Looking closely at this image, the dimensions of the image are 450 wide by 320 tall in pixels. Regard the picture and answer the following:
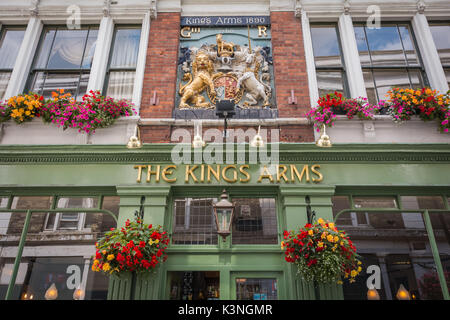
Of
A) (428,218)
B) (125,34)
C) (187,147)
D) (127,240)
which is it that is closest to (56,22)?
(125,34)

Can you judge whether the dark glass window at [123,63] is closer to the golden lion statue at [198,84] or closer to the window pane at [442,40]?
the golden lion statue at [198,84]

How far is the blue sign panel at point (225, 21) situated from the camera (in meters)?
7.69

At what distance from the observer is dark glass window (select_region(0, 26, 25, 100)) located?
23.8 ft

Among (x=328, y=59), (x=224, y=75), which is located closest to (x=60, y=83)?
(x=224, y=75)

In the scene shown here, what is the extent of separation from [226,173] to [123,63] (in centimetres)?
392

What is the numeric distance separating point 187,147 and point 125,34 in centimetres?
384

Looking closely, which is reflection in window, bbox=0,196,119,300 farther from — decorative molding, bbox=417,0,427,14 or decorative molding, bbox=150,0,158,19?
decorative molding, bbox=417,0,427,14

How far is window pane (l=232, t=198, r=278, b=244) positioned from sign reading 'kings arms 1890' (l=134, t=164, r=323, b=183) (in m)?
Result: 0.47

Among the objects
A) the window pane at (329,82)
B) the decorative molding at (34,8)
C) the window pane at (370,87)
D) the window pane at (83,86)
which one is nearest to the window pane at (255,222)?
the window pane at (329,82)

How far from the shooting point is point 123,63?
7.40 meters

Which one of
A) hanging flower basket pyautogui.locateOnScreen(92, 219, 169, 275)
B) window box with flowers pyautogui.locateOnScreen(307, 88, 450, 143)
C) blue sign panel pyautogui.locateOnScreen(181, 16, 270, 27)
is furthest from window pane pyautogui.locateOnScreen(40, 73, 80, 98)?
window box with flowers pyautogui.locateOnScreen(307, 88, 450, 143)

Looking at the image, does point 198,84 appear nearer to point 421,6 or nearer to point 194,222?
point 194,222

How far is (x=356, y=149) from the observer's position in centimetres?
602

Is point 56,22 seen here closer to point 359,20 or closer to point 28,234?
point 28,234
